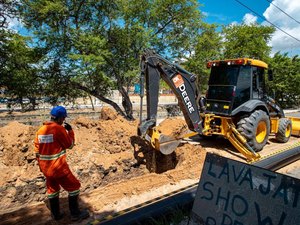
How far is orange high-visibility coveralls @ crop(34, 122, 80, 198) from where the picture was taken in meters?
3.57

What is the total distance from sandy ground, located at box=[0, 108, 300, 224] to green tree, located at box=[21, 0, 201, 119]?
4534mm

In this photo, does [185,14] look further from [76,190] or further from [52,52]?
[76,190]

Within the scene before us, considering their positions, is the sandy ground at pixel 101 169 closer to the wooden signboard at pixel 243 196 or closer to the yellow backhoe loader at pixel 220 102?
the yellow backhoe loader at pixel 220 102

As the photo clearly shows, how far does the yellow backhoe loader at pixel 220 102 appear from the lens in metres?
5.75

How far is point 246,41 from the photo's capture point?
21.0 meters

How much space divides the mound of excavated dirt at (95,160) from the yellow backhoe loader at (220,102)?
72 centimetres

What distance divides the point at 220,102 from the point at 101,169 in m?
3.90

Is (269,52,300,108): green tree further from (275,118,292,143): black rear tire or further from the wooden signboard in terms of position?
Answer: the wooden signboard

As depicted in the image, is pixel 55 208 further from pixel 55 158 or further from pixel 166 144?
pixel 166 144

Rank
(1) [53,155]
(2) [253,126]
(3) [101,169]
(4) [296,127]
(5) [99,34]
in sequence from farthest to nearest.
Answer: (5) [99,34], (4) [296,127], (2) [253,126], (3) [101,169], (1) [53,155]

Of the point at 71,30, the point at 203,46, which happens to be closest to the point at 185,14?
the point at 203,46

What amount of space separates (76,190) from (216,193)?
2.32 meters

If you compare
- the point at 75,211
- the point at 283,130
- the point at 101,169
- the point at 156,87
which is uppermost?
the point at 156,87

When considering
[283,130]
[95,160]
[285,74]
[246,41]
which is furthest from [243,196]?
[285,74]
